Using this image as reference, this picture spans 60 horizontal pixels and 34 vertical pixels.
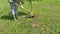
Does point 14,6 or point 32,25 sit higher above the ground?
point 14,6

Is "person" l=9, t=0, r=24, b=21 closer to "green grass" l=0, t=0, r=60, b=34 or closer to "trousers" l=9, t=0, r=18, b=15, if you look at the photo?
"trousers" l=9, t=0, r=18, b=15

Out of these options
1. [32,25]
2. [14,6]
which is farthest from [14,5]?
[32,25]

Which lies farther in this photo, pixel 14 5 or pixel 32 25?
pixel 14 5

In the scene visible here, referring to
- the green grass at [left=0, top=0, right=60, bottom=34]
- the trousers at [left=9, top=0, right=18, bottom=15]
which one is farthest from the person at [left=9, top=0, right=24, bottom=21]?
the green grass at [left=0, top=0, right=60, bottom=34]

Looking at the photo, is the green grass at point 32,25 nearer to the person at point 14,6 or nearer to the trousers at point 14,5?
the person at point 14,6

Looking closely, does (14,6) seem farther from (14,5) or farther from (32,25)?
(32,25)

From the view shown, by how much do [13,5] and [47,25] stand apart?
1.84 m

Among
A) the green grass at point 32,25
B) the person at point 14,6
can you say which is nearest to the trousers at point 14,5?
the person at point 14,6

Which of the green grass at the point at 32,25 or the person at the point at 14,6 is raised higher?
the person at the point at 14,6

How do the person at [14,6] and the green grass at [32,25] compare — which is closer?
the green grass at [32,25]

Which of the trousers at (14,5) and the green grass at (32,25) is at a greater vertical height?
the trousers at (14,5)

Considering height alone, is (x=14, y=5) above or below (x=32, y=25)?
above

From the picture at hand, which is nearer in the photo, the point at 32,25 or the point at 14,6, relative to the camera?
the point at 32,25

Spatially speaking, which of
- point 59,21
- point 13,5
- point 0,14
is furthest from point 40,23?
point 0,14
